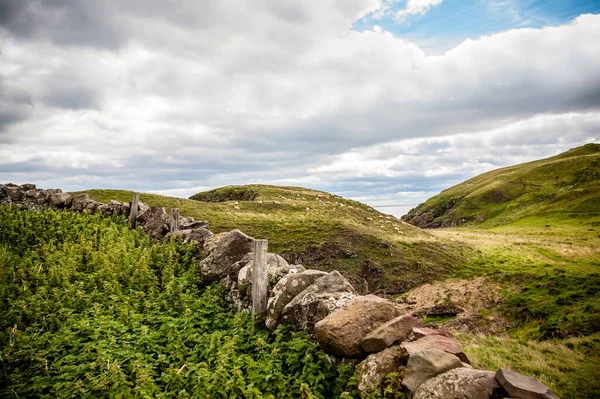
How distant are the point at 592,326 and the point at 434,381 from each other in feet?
68.5

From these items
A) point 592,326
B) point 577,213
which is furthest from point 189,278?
point 577,213

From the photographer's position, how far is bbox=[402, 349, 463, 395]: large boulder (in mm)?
5574

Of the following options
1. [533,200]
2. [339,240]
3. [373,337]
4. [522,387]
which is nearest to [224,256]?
[373,337]

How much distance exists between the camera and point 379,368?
20.7 feet

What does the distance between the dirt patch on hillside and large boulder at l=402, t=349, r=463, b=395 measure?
18.8 m

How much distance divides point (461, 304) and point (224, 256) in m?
21.9

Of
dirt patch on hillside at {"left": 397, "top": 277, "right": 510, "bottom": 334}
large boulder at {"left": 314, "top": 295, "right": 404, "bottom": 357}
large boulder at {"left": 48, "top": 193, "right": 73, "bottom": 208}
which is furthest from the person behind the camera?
large boulder at {"left": 48, "top": 193, "right": 73, "bottom": 208}

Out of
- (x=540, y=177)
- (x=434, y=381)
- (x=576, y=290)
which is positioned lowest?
(x=576, y=290)

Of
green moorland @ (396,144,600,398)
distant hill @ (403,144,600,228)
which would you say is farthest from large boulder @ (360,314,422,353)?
distant hill @ (403,144,600,228)

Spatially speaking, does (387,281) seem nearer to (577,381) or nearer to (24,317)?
(577,381)

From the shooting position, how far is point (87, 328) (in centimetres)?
890

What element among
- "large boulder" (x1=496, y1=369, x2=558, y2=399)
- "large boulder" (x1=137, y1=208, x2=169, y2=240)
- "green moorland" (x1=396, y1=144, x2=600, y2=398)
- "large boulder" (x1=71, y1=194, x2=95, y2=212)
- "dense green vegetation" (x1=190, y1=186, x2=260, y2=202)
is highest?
"dense green vegetation" (x1=190, y1=186, x2=260, y2=202)

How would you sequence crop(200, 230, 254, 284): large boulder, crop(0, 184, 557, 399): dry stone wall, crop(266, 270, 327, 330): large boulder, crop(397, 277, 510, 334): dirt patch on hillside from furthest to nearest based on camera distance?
crop(397, 277, 510, 334): dirt patch on hillside
crop(200, 230, 254, 284): large boulder
crop(266, 270, 327, 330): large boulder
crop(0, 184, 557, 399): dry stone wall

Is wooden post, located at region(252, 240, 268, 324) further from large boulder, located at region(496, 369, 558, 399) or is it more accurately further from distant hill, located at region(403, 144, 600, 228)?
distant hill, located at region(403, 144, 600, 228)
